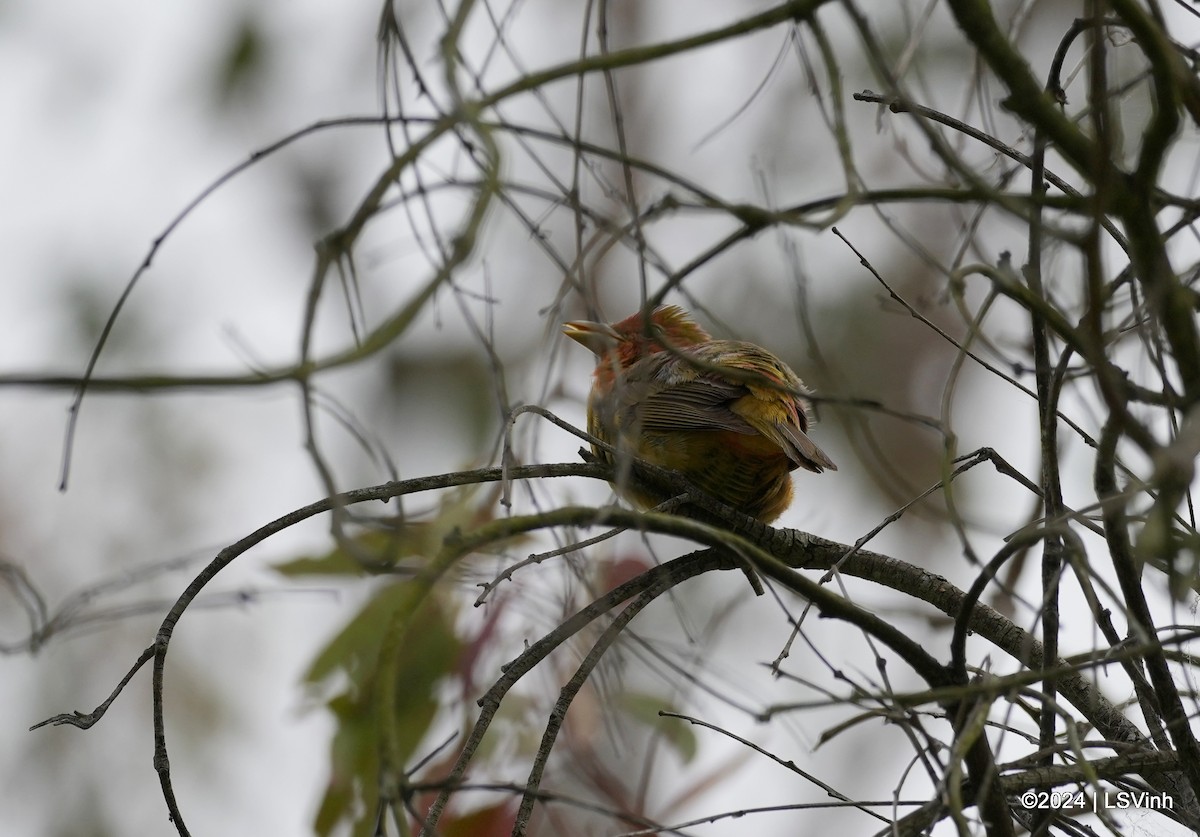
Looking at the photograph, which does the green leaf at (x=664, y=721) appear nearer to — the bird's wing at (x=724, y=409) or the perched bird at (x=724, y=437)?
the perched bird at (x=724, y=437)

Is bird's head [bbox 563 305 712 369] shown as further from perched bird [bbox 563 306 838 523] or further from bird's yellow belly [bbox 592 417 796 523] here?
bird's yellow belly [bbox 592 417 796 523]

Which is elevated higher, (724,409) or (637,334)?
(637,334)

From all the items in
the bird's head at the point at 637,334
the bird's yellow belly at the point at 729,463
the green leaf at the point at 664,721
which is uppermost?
the bird's head at the point at 637,334

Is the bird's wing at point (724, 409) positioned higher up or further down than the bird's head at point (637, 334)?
further down

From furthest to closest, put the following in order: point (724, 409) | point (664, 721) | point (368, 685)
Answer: point (724, 409)
point (368, 685)
point (664, 721)

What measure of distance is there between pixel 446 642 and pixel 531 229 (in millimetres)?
2005

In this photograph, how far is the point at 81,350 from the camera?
8117mm

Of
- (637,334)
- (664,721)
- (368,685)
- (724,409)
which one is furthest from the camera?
(637,334)

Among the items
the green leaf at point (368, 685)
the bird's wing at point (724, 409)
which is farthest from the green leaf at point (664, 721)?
the bird's wing at point (724, 409)

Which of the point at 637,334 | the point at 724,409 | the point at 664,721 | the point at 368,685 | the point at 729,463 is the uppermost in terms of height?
the point at 637,334

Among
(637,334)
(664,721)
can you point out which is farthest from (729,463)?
(637,334)

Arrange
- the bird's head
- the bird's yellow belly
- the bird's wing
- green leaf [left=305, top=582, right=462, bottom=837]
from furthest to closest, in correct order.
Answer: the bird's head → the bird's yellow belly → the bird's wing → green leaf [left=305, top=582, right=462, bottom=837]

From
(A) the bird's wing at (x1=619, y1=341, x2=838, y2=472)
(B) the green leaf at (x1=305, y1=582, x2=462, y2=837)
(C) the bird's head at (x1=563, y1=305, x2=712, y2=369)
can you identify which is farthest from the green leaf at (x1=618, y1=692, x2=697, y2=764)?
(C) the bird's head at (x1=563, y1=305, x2=712, y2=369)

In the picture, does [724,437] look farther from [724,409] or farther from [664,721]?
[664,721]
